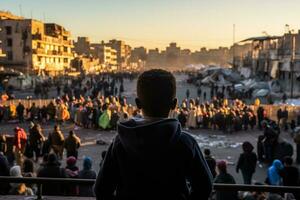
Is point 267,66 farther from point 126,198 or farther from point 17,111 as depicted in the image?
point 126,198

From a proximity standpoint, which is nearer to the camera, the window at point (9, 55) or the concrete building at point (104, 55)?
the window at point (9, 55)

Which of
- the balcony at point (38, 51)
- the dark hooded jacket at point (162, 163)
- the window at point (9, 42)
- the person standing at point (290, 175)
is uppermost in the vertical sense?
the window at point (9, 42)

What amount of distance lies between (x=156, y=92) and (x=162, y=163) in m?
0.33

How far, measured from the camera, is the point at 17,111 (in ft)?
80.0

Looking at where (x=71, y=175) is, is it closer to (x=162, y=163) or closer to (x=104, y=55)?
(x=162, y=163)

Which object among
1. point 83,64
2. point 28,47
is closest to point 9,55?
point 28,47

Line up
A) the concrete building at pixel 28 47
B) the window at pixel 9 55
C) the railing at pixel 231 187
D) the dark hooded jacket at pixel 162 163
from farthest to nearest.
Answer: the window at pixel 9 55, the concrete building at pixel 28 47, the railing at pixel 231 187, the dark hooded jacket at pixel 162 163

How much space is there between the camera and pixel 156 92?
2145 mm

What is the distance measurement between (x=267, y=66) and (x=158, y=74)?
54465 millimetres

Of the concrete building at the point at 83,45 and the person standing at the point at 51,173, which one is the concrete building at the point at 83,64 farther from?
the person standing at the point at 51,173

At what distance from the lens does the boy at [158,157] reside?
2.07m

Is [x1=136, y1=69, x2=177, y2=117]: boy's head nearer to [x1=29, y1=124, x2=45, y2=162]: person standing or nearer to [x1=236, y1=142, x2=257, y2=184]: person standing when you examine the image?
[x1=236, y1=142, x2=257, y2=184]: person standing

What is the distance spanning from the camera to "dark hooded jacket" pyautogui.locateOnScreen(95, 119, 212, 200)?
2.07 metres

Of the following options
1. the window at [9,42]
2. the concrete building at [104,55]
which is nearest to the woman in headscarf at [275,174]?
the window at [9,42]
